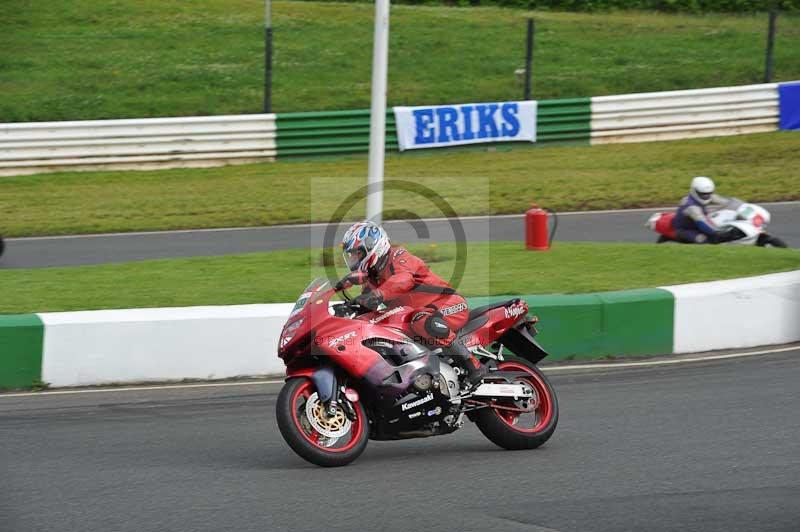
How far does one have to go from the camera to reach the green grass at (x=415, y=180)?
18.2 m

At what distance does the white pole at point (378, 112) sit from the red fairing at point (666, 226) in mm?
3939

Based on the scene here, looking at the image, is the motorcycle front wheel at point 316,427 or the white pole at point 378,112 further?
the white pole at point 378,112

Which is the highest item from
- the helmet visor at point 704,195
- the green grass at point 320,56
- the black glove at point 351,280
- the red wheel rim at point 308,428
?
the green grass at point 320,56

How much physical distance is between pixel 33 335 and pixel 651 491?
15.8 feet

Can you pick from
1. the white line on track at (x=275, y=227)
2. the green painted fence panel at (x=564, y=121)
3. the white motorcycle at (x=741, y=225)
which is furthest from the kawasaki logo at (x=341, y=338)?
the green painted fence panel at (x=564, y=121)

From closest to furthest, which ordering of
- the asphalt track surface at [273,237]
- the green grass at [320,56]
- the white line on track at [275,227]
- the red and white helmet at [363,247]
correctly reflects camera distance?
1. the red and white helmet at [363,247]
2. the asphalt track surface at [273,237]
3. the white line on track at [275,227]
4. the green grass at [320,56]

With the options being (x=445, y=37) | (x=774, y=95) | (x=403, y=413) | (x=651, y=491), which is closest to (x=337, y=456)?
(x=403, y=413)

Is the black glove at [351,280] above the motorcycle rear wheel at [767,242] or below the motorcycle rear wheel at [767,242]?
above

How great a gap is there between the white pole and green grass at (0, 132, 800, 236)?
4.54 metres

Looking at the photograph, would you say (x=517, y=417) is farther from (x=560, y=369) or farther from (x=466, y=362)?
(x=560, y=369)

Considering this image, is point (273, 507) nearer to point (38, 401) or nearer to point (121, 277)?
point (38, 401)

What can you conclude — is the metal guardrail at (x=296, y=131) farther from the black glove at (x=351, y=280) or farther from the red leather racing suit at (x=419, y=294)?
the black glove at (x=351, y=280)

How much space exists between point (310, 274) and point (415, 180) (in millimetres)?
8376

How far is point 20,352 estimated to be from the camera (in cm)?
880
